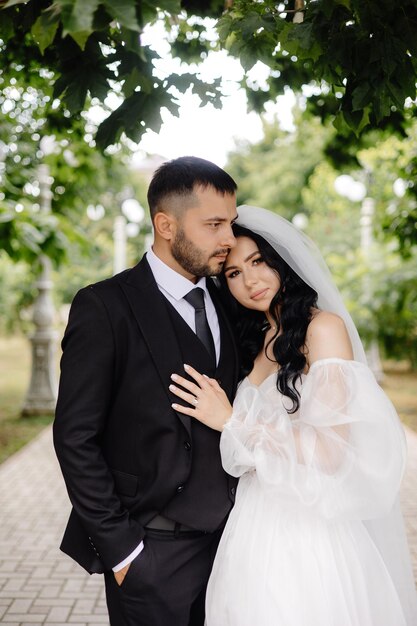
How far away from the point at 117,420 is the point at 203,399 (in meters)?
0.33

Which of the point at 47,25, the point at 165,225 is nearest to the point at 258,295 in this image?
the point at 165,225

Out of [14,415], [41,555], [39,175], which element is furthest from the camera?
[14,415]

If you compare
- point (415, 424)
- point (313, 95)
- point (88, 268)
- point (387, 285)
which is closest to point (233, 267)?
point (313, 95)

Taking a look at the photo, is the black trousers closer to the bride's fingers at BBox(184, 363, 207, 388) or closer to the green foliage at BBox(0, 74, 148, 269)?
the bride's fingers at BBox(184, 363, 207, 388)

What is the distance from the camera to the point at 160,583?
237 cm

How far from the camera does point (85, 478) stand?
2.29 meters

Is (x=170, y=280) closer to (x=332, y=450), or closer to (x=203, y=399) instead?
(x=203, y=399)

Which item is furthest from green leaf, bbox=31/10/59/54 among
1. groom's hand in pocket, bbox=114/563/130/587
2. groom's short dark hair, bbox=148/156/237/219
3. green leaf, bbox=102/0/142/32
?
groom's hand in pocket, bbox=114/563/130/587

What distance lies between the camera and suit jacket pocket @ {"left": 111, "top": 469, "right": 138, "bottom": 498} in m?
2.36

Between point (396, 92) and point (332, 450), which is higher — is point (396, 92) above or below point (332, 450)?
above

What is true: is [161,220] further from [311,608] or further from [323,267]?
[311,608]

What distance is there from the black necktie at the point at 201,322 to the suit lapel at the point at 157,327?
149 mm

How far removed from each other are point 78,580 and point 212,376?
2.84 m

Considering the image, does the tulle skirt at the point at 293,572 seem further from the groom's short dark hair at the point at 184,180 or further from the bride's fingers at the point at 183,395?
the groom's short dark hair at the point at 184,180
